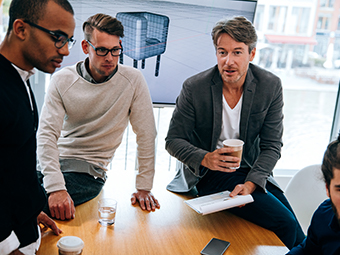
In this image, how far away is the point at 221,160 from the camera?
1.84 m

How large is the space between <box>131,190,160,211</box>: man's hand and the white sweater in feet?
0.13

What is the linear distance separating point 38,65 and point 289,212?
1.44 metres

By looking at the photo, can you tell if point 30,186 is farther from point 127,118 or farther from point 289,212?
point 289,212

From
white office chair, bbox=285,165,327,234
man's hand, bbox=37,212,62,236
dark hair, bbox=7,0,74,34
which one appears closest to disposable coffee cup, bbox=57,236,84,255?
man's hand, bbox=37,212,62,236

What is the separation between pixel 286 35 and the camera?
10.6 feet

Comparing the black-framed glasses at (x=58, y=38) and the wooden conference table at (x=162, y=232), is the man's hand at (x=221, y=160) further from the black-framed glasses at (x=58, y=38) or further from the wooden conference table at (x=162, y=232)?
the black-framed glasses at (x=58, y=38)

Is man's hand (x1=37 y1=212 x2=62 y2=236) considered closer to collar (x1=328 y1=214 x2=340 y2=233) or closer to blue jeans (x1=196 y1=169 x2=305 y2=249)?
blue jeans (x1=196 y1=169 x2=305 y2=249)

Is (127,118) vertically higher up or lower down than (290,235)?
higher up

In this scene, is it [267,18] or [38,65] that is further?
[267,18]

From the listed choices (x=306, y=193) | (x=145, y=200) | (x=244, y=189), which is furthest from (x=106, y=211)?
(x=306, y=193)

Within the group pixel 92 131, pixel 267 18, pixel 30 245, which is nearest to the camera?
pixel 30 245

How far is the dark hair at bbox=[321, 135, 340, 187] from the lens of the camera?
1.21 metres

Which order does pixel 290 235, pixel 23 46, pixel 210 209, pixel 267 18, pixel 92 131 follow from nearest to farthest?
pixel 23 46
pixel 210 209
pixel 290 235
pixel 92 131
pixel 267 18

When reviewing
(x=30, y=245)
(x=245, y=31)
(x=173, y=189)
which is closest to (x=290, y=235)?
(x=173, y=189)
